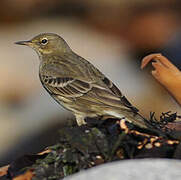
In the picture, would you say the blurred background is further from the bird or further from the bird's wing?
the bird's wing

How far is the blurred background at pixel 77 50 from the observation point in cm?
1244

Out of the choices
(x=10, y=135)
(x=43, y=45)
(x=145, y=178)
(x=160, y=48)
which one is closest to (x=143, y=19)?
(x=160, y=48)

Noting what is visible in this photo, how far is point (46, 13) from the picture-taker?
57.2 feet

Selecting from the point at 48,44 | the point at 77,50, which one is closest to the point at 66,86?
the point at 48,44

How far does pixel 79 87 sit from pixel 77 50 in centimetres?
699

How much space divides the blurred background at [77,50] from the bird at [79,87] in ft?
7.75

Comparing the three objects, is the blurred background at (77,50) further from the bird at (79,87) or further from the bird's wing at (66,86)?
the bird's wing at (66,86)

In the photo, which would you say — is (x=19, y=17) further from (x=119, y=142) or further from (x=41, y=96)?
(x=119, y=142)

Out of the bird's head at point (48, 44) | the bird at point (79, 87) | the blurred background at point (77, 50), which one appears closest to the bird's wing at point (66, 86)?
the bird at point (79, 87)

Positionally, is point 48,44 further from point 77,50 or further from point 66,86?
point 77,50

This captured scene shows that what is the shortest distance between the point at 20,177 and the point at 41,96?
890 centimetres

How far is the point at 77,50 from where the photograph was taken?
15.1 m

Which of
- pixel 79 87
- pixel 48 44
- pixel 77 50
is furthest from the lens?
pixel 77 50

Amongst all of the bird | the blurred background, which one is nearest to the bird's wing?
the bird
